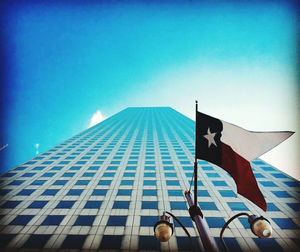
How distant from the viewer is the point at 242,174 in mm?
6148

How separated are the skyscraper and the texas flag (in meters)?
13.6

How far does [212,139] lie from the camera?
6.82m

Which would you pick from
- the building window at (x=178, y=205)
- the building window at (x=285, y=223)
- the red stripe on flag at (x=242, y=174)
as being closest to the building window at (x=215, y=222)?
the building window at (x=178, y=205)

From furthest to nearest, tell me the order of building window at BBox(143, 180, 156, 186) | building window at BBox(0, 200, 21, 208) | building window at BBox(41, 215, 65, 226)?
building window at BBox(143, 180, 156, 186) < building window at BBox(0, 200, 21, 208) < building window at BBox(41, 215, 65, 226)

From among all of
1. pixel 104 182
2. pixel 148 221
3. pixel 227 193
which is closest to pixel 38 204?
pixel 104 182

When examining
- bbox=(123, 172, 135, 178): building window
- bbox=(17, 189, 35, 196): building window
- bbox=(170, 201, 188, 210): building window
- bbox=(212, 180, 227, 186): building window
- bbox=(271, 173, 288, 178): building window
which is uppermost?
bbox=(17, 189, 35, 196): building window

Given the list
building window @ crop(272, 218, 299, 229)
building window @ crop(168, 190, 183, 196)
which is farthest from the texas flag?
building window @ crop(168, 190, 183, 196)

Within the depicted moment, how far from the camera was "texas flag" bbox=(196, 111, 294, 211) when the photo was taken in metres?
6.10

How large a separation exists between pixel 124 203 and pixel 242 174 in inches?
816

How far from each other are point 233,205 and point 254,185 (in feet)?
70.8

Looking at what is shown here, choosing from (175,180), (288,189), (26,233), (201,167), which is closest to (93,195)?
(26,233)

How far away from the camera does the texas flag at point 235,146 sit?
20.0 feet

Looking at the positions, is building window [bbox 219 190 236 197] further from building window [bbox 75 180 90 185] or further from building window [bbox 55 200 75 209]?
building window [bbox 75 180 90 185]

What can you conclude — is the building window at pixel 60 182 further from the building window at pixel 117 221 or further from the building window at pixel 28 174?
the building window at pixel 117 221
